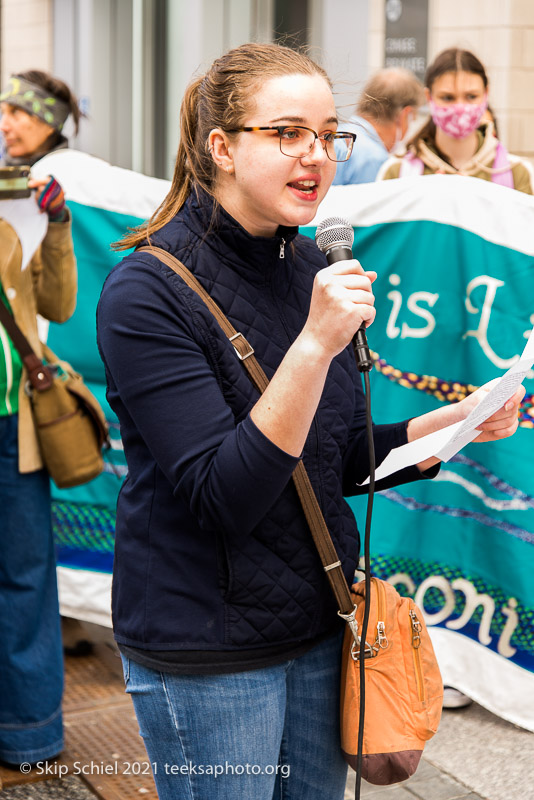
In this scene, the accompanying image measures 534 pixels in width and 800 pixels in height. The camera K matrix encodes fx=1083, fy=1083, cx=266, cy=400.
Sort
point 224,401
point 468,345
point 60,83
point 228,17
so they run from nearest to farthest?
point 224,401, point 468,345, point 60,83, point 228,17

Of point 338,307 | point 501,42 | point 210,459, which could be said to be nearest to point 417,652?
point 210,459

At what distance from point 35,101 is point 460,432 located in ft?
9.56

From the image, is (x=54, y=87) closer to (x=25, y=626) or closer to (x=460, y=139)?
(x=460, y=139)

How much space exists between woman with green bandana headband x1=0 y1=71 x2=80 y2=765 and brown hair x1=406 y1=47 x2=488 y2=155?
86.5 inches

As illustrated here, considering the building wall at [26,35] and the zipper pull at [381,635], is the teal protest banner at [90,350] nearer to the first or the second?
the zipper pull at [381,635]

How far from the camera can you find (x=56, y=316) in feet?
12.3

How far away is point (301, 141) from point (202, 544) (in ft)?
2.31

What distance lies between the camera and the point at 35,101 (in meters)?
4.22

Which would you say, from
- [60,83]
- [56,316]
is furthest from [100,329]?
[60,83]

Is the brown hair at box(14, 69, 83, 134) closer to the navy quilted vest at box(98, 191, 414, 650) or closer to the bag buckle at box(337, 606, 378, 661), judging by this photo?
the navy quilted vest at box(98, 191, 414, 650)

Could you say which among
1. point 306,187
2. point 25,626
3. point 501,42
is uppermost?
point 501,42

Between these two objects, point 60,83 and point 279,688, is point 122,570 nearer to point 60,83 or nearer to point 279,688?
point 279,688

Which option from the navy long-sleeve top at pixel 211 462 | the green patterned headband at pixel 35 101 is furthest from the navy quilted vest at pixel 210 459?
the green patterned headband at pixel 35 101

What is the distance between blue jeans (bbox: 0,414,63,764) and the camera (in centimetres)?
355
